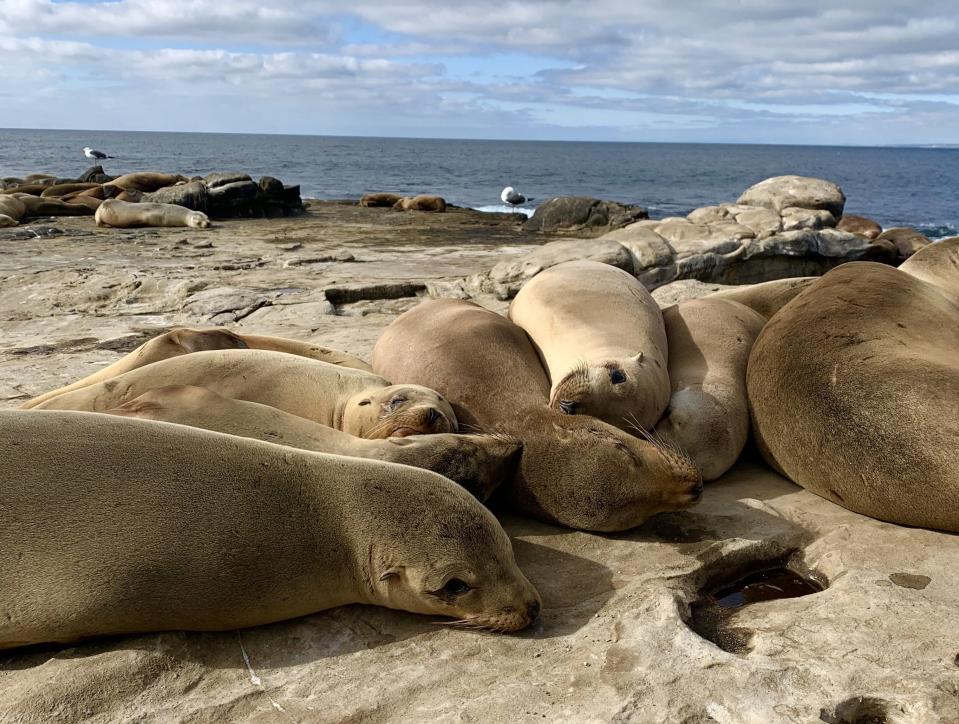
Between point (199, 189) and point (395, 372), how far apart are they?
16.3m

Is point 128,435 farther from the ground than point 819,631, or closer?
farther from the ground

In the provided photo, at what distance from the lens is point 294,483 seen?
331 centimetres

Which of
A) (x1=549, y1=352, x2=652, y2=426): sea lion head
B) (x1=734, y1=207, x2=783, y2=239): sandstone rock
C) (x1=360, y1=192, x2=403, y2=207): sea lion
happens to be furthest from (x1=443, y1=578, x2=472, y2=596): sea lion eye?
(x1=360, y1=192, x2=403, y2=207): sea lion

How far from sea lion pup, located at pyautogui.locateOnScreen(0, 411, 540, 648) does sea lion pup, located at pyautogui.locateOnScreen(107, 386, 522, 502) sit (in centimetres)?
29

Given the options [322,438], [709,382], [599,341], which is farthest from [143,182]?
[322,438]

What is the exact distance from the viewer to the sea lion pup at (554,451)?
12.8 feet

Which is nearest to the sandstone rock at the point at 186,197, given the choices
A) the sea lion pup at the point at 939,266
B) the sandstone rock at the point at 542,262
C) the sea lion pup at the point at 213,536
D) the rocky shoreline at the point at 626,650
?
the sandstone rock at the point at 542,262

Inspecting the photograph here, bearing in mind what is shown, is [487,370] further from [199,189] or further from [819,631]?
[199,189]

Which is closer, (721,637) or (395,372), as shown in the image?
(721,637)

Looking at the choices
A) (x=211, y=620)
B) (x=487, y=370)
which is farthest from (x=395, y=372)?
(x=211, y=620)

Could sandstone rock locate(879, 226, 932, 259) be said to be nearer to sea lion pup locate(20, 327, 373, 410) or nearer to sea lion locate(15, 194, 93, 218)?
sea lion pup locate(20, 327, 373, 410)

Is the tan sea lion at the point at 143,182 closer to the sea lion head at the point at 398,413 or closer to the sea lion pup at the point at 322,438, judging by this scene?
the sea lion head at the point at 398,413

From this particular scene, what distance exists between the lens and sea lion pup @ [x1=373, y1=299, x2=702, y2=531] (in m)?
3.89

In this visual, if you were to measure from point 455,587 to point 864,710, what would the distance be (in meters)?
1.36
